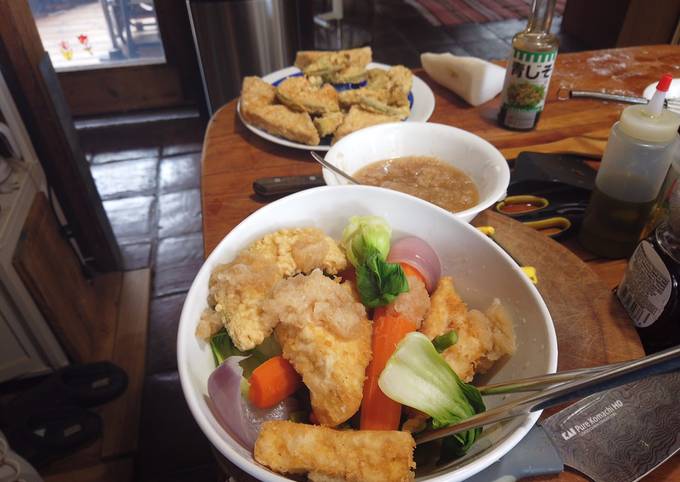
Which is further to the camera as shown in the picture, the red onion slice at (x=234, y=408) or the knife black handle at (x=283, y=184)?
the knife black handle at (x=283, y=184)

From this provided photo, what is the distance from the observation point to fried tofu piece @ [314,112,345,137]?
4.09 ft

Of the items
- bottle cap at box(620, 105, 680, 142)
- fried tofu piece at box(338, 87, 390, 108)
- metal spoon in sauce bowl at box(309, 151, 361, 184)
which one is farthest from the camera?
fried tofu piece at box(338, 87, 390, 108)

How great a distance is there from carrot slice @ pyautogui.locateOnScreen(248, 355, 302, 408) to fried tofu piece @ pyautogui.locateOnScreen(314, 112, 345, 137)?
770mm

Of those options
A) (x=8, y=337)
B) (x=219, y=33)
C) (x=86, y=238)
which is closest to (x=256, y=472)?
(x=8, y=337)

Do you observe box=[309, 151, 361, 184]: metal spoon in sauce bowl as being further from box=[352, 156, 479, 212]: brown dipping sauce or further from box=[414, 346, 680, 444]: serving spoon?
box=[414, 346, 680, 444]: serving spoon

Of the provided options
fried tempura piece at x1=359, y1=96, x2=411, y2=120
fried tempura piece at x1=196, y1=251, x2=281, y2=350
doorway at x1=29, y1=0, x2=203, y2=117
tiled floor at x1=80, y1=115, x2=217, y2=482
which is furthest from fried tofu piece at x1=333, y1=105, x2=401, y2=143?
doorway at x1=29, y1=0, x2=203, y2=117

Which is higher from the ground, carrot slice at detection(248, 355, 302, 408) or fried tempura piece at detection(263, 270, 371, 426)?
fried tempura piece at detection(263, 270, 371, 426)

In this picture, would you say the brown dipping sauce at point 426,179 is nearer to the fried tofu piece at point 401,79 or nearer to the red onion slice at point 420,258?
the red onion slice at point 420,258

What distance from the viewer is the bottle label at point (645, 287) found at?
0.69 meters

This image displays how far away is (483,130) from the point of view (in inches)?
51.4

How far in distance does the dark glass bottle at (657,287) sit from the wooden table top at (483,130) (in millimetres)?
81

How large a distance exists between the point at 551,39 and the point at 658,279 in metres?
0.65

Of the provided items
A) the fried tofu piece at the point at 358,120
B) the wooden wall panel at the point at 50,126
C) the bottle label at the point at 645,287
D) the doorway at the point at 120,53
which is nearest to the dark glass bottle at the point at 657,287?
the bottle label at the point at 645,287

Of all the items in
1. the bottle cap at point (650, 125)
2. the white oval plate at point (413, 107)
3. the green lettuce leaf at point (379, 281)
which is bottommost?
the white oval plate at point (413, 107)
